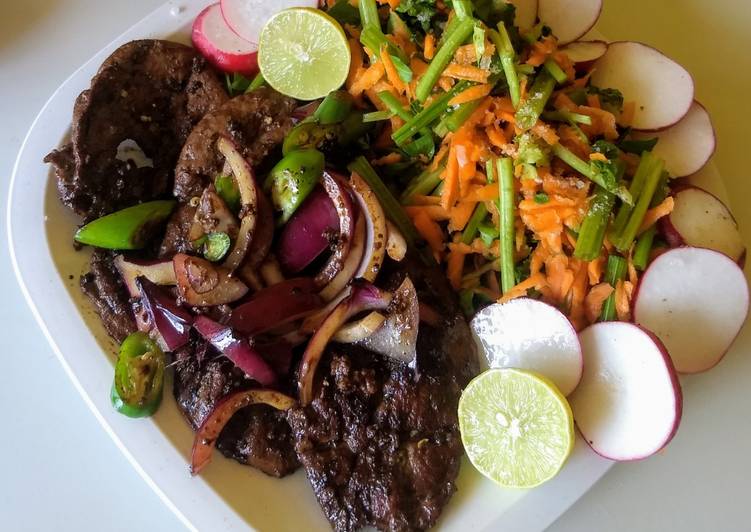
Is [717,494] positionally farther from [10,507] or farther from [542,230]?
[10,507]

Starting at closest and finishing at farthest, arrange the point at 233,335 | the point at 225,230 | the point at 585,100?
the point at 233,335 < the point at 225,230 < the point at 585,100

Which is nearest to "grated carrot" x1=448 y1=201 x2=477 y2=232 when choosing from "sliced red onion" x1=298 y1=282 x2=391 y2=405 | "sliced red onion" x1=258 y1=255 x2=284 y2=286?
"sliced red onion" x1=298 y1=282 x2=391 y2=405

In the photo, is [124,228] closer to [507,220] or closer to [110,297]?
[110,297]

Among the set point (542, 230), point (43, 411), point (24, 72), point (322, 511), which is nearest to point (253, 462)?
point (322, 511)

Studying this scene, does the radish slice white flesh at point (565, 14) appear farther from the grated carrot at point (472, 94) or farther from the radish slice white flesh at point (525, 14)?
the grated carrot at point (472, 94)

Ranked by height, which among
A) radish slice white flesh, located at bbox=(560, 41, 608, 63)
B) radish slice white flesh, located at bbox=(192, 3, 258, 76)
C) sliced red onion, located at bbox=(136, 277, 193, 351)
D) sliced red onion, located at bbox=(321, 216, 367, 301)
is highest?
radish slice white flesh, located at bbox=(192, 3, 258, 76)

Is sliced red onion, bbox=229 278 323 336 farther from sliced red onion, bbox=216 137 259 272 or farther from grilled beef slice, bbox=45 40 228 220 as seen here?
grilled beef slice, bbox=45 40 228 220

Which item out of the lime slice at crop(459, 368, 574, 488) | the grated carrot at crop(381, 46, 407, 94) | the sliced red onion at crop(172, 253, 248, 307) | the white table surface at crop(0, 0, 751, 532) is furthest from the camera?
the white table surface at crop(0, 0, 751, 532)
